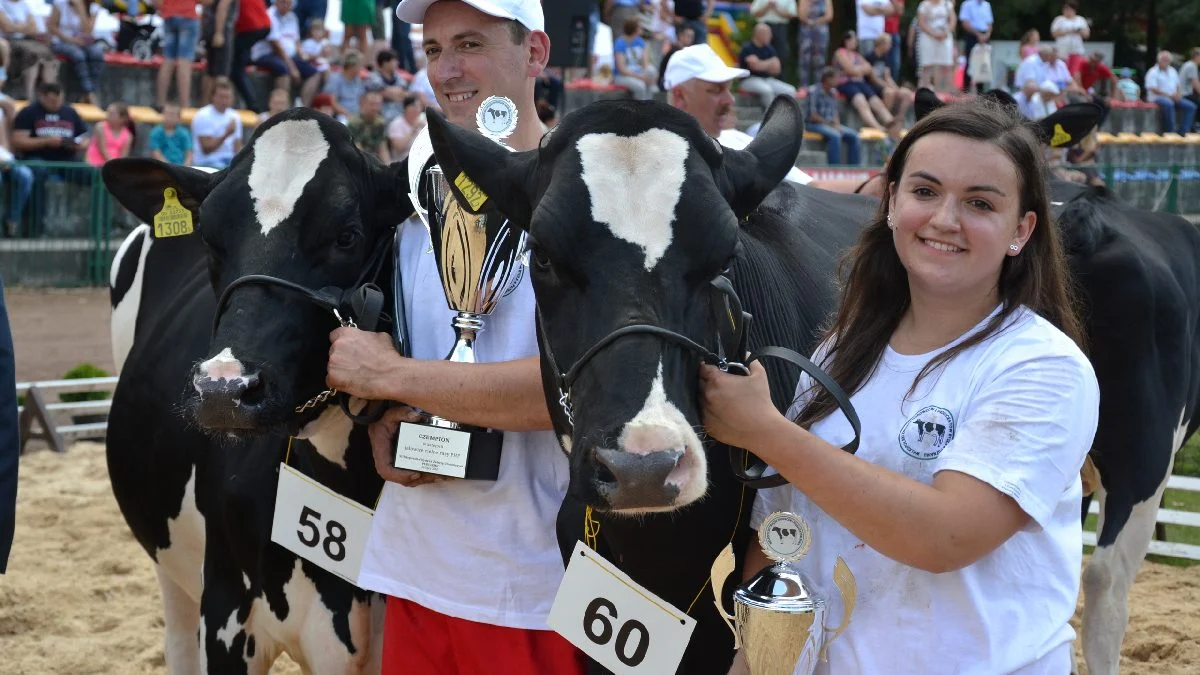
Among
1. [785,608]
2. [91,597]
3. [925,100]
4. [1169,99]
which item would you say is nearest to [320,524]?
[785,608]

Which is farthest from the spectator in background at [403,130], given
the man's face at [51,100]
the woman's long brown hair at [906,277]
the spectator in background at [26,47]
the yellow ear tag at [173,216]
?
the woman's long brown hair at [906,277]

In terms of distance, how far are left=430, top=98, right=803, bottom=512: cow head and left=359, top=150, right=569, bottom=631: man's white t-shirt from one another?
16.4 inches

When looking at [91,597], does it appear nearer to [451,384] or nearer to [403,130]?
[451,384]

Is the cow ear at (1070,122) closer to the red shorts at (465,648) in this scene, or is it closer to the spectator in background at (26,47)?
the red shorts at (465,648)

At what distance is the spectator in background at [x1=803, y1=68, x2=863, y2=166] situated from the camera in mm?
19025

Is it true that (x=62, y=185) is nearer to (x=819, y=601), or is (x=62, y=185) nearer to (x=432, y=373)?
(x=432, y=373)

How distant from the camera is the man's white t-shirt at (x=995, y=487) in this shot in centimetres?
200

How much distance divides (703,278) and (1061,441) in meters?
0.62

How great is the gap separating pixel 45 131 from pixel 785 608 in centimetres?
1281

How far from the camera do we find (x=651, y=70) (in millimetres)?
19438

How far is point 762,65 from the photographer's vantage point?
19.2 m

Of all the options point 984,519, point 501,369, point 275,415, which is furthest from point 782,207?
point 984,519

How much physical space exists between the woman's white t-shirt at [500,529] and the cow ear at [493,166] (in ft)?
1.12

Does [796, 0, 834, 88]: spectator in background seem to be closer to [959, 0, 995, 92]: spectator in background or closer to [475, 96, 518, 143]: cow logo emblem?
[959, 0, 995, 92]: spectator in background
